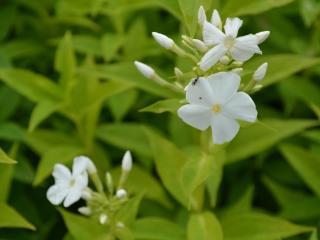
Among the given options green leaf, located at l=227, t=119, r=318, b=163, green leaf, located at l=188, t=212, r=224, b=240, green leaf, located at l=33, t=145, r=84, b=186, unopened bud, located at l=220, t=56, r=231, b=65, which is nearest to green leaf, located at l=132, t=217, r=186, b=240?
green leaf, located at l=188, t=212, r=224, b=240

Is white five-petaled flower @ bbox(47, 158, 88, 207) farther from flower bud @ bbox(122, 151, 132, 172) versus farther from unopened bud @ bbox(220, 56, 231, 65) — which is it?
unopened bud @ bbox(220, 56, 231, 65)

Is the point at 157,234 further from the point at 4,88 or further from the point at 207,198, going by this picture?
the point at 4,88

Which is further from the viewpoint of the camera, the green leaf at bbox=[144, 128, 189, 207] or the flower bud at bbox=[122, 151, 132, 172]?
the green leaf at bbox=[144, 128, 189, 207]

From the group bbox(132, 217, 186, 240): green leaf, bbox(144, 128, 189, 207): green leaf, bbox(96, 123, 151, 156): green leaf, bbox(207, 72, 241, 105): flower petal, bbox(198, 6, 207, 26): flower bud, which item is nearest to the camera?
bbox(207, 72, 241, 105): flower petal

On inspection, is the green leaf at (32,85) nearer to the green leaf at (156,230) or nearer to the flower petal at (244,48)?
the green leaf at (156,230)

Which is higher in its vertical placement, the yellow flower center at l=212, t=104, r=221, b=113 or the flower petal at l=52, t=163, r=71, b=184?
the yellow flower center at l=212, t=104, r=221, b=113

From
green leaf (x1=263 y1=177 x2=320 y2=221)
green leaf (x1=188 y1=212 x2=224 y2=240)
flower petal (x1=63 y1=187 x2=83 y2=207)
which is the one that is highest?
flower petal (x1=63 y1=187 x2=83 y2=207)

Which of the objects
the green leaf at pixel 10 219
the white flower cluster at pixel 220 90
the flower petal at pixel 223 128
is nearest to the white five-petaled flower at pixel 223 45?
the white flower cluster at pixel 220 90
